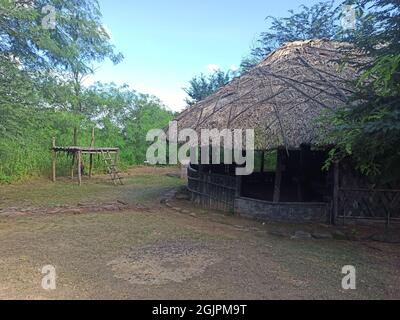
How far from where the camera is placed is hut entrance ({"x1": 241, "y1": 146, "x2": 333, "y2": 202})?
9.53 metres

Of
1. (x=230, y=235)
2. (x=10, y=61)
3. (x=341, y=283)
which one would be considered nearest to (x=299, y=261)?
(x=341, y=283)

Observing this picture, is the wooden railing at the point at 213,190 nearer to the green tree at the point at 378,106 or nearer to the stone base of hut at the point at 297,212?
the stone base of hut at the point at 297,212

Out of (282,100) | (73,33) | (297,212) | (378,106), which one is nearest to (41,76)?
(73,33)

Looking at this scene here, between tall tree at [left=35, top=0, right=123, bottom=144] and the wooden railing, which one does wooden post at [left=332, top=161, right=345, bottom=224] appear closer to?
the wooden railing

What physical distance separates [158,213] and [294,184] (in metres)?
5.13

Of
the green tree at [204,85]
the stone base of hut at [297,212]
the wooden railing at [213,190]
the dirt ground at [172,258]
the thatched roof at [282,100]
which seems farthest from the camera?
the green tree at [204,85]

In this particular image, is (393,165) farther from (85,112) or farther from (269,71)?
(85,112)

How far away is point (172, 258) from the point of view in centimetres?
514

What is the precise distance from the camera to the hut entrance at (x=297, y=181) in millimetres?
9531

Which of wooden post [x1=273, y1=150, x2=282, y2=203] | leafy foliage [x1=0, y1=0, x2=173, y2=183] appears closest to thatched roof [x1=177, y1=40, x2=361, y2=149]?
wooden post [x1=273, y1=150, x2=282, y2=203]

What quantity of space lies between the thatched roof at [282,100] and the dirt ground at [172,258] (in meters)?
2.08

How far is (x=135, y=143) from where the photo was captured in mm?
20516

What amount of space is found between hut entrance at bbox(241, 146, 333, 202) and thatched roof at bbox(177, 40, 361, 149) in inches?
42.8

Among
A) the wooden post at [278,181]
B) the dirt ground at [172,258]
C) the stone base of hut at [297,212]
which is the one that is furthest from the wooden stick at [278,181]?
the dirt ground at [172,258]
